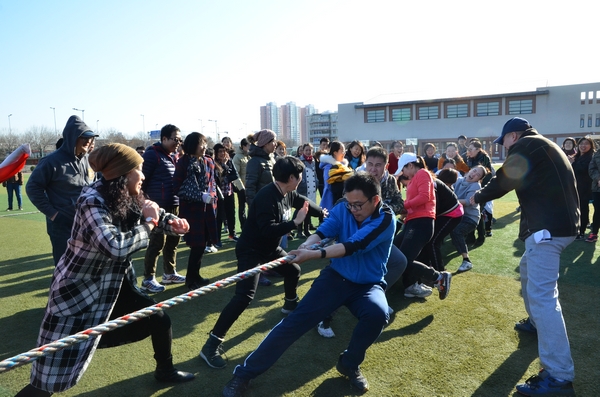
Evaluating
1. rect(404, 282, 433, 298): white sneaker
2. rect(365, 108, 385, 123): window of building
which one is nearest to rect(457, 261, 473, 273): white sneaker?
rect(404, 282, 433, 298): white sneaker

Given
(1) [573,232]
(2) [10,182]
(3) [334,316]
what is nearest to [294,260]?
(3) [334,316]

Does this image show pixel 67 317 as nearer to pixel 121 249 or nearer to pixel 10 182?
pixel 121 249

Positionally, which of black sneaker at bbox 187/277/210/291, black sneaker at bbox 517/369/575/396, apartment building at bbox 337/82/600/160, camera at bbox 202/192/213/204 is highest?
apartment building at bbox 337/82/600/160

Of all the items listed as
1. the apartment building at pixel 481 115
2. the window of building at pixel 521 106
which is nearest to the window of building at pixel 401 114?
the apartment building at pixel 481 115

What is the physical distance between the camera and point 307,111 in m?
176

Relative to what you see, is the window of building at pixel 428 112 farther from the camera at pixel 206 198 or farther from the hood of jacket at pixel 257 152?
the camera at pixel 206 198

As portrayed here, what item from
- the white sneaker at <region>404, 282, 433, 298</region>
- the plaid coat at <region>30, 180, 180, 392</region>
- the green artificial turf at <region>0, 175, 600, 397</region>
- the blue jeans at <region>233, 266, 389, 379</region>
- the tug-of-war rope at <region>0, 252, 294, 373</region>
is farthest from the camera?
the white sneaker at <region>404, 282, 433, 298</region>

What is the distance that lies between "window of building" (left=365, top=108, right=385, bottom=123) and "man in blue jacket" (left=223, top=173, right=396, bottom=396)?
57.0m

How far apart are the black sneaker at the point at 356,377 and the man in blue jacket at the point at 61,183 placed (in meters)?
2.97

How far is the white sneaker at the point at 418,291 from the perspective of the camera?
4.96 meters

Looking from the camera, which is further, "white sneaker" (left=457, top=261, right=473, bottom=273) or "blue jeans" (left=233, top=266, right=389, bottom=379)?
"white sneaker" (left=457, top=261, right=473, bottom=273)

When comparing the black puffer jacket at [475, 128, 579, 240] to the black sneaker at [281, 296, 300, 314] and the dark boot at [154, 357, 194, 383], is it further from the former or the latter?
the dark boot at [154, 357, 194, 383]

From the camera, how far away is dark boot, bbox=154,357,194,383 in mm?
3193

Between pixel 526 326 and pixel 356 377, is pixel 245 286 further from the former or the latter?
pixel 526 326
